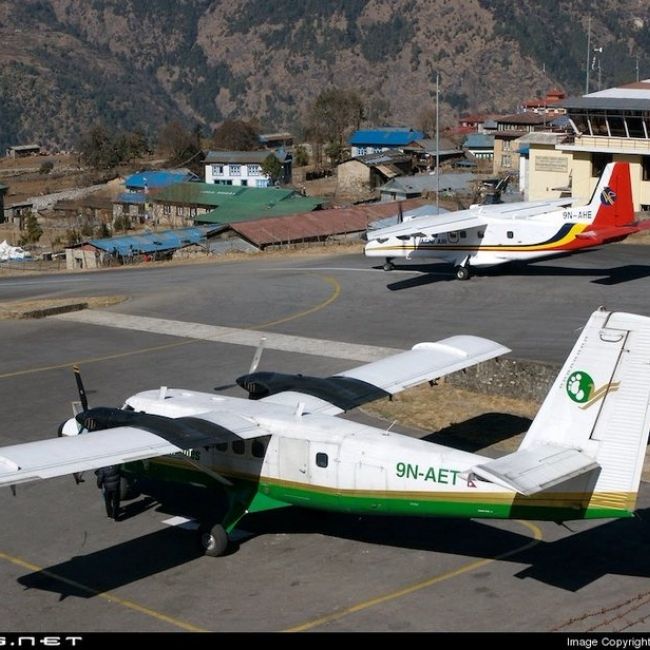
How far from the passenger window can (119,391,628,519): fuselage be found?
0.07 ft

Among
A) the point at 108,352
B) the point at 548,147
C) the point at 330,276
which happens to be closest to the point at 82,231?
the point at 548,147

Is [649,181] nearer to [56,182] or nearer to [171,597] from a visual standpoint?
[171,597]

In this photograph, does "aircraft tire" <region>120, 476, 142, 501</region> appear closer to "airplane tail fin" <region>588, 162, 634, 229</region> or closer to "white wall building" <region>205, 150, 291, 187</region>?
"airplane tail fin" <region>588, 162, 634, 229</region>

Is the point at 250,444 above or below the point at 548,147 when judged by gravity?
below

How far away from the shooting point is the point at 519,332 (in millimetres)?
42406

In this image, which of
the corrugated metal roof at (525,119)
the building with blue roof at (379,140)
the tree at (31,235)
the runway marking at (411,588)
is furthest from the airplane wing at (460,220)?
the building with blue roof at (379,140)

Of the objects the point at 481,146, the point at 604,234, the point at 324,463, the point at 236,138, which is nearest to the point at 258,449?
the point at 324,463

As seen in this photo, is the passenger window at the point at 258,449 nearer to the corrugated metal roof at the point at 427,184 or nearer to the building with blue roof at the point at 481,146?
the corrugated metal roof at the point at 427,184

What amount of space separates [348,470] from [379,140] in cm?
13674

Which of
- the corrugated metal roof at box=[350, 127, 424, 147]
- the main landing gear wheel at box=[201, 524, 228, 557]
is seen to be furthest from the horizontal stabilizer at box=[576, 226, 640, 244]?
the corrugated metal roof at box=[350, 127, 424, 147]

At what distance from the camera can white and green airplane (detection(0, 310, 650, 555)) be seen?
61.8 feet

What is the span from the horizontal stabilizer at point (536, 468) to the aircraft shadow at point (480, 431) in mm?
9557

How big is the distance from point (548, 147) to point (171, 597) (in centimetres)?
6601
